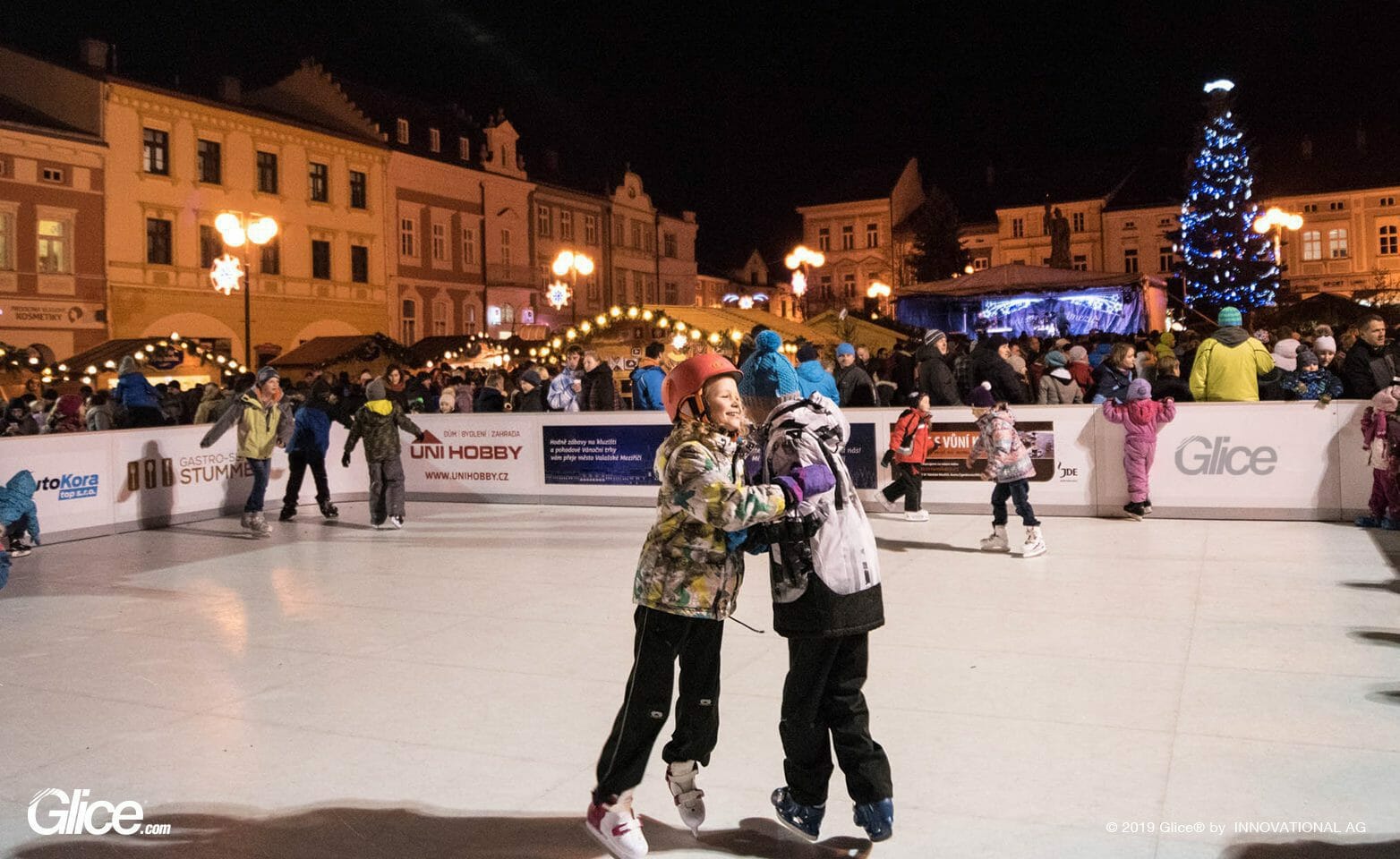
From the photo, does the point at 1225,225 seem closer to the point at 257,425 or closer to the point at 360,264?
the point at 360,264

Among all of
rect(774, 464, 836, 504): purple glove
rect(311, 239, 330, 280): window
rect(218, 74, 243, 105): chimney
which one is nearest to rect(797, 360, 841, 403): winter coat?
rect(774, 464, 836, 504): purple glove

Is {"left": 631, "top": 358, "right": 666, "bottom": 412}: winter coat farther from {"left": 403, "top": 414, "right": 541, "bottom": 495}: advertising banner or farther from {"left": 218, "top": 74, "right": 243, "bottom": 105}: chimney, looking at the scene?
{"left": 218, "top": 74, "right": 243, "bottom": 105}: chimney

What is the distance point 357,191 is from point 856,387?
3325 centimetres

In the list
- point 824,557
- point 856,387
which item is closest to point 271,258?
point 856,387

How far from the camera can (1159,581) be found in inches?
340

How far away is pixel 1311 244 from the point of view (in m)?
60.6

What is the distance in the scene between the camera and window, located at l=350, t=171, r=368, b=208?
139 ft

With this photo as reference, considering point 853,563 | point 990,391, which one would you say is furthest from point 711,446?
point 990,391

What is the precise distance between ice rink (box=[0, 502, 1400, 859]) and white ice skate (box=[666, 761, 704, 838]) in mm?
90

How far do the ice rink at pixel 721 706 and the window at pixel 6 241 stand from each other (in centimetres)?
2422

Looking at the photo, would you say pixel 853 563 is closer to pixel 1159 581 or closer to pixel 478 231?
pixel 1159 581

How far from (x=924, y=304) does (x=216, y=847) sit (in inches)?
837

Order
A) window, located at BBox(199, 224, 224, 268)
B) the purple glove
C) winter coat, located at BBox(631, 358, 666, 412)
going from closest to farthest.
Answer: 1. the purple glove
2. winter coat, located at BBox(631, 358, 666, 412)
3. window, located at BBox(199, 224, 224, 268)

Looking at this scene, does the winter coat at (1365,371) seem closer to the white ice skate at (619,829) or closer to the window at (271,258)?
the white ice skate at (619,829)
